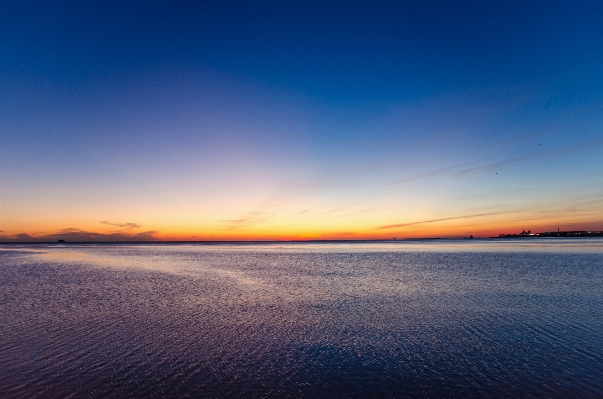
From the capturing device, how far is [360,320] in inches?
591

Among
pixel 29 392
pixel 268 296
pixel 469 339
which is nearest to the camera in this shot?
pixel 29 392

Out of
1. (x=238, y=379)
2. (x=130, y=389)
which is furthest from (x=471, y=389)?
(x=130, y=389)

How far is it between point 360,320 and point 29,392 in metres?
11.2

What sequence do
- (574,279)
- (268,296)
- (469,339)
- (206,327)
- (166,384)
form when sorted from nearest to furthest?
(166,384), (469,339), (206,327), (268,296), (574,279)

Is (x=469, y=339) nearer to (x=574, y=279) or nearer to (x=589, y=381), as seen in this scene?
(x=589, y=381)

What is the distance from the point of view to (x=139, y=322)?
14.8 m

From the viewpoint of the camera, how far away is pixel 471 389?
837cm

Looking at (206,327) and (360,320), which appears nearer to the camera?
(206,327)

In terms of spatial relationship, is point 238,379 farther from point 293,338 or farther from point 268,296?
point 268,296

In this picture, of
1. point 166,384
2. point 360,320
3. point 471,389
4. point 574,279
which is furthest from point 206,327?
point 574,279

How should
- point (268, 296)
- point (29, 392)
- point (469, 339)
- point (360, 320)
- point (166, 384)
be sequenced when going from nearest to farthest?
point (29, 392) → point (166, 384) → point (469, 339) → point (360, 320) → point (268, 296)

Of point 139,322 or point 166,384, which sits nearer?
point 166,384

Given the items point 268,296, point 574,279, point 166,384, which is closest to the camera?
point 166,384

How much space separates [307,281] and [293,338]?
16.5 m
